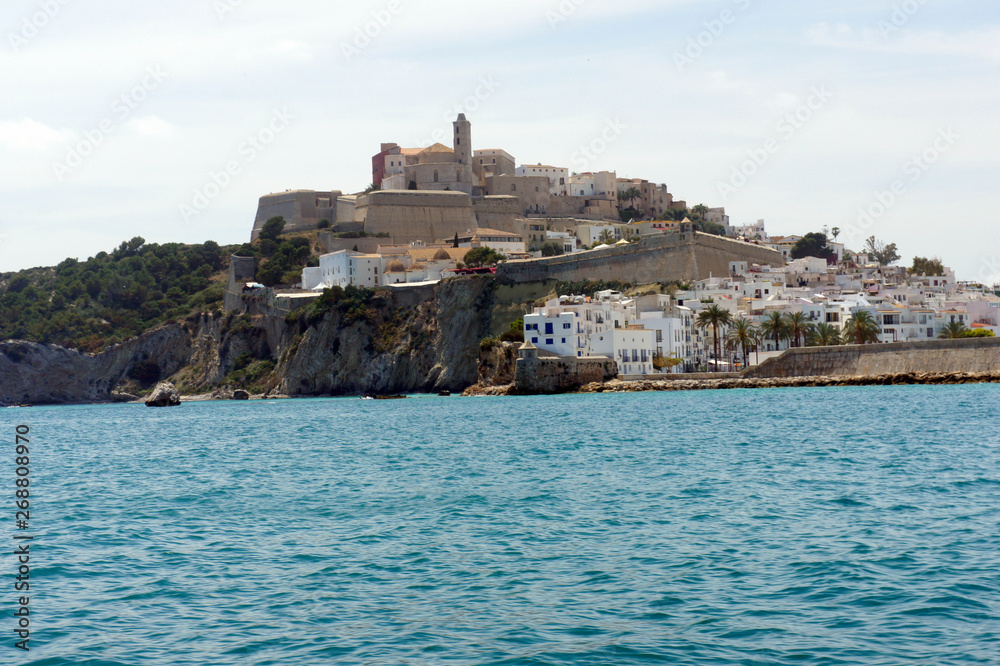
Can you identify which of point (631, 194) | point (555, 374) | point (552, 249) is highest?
point (631, 194)

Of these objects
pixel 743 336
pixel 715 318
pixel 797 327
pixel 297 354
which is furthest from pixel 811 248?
pixel 297 354

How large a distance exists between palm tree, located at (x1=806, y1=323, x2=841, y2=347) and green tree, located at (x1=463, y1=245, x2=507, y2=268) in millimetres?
28413

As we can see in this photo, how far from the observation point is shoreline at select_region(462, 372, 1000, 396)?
145 feet

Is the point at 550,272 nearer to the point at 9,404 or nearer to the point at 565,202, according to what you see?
the point at 565,202

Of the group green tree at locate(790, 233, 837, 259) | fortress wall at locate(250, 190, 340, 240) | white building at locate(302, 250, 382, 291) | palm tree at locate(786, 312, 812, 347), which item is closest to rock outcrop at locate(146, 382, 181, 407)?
white building at locate(302, 250, 382, 291)

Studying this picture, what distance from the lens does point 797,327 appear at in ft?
180

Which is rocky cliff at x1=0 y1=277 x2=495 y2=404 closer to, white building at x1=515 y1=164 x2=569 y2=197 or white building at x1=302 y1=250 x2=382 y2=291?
white building at x1=302 y1=250 x2=382 y2=291

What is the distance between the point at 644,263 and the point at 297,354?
25.1m

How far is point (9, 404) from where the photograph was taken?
265 feet

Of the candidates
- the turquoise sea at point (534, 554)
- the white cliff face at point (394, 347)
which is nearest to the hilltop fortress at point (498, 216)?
the white cliff face at point (394, 347)

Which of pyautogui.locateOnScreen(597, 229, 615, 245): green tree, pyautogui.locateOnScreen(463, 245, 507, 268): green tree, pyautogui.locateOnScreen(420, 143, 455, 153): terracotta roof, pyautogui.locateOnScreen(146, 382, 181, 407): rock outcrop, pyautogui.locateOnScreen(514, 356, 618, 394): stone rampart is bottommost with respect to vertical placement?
pyautogui.locateOnScreen(146, 382, 181, 407): rock outcrop

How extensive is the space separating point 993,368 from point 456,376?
106 ft

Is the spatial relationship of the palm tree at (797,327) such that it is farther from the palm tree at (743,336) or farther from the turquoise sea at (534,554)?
the turquoise sea at (534,554)

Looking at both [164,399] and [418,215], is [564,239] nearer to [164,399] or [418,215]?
[418,215]
